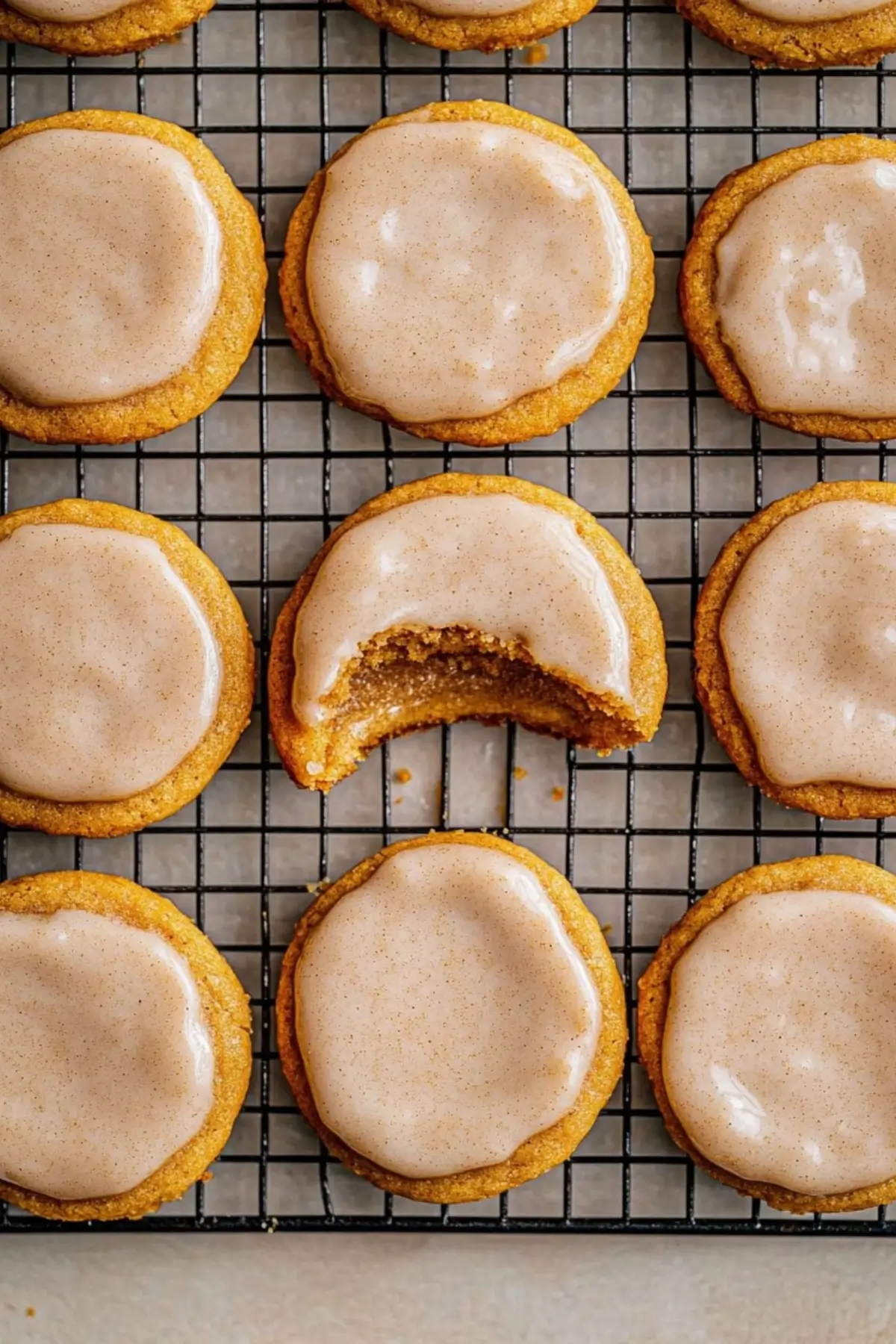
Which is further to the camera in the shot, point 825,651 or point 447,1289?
point 447,1289

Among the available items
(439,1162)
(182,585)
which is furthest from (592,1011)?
(182,585)

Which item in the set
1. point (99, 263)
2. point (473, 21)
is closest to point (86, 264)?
point (99, 263)

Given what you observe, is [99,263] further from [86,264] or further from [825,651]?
[825,651]

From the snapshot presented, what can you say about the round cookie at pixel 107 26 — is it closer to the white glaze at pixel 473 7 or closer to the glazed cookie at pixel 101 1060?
the white glaze at pixel 473 7

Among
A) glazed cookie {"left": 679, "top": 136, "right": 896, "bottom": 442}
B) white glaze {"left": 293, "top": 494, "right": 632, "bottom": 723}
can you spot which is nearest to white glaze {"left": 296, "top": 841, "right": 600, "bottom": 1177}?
white glaze {"left": 293, "top": 494, "right": 632, "bottom": 723}

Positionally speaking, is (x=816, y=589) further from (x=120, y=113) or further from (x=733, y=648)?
(x=120, y=113)

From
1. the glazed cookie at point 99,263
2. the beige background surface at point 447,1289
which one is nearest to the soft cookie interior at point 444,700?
the glazed cookie at point 99,263

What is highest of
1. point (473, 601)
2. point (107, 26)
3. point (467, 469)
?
point (107, 26)
